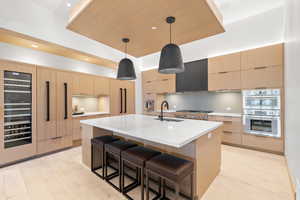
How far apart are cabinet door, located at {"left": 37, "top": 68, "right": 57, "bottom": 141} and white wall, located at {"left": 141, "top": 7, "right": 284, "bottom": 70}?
398 cm

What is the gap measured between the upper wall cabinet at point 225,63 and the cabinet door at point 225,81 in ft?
0.36

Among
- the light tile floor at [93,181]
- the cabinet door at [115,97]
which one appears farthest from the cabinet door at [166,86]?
the light tile floor at [93,181]

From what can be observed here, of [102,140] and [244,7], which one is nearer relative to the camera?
[102,140]

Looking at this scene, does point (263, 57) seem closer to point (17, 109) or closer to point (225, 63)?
point (225, 63)

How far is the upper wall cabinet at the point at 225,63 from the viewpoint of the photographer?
10.8ft

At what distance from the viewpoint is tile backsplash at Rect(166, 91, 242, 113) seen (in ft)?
12.2

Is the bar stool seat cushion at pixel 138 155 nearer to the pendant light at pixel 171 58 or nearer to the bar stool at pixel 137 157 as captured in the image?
the bar stool at pixel 137 157

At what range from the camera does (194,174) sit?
150 centimetres

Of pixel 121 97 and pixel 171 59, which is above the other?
pixel 171 59

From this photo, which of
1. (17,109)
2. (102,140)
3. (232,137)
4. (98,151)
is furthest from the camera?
(232,137)

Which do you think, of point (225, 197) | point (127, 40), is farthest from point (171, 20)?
point (225, 197)

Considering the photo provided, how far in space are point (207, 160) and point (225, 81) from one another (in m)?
2.49

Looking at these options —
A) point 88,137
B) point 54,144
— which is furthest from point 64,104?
point 88,137

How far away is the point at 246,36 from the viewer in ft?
10.8
